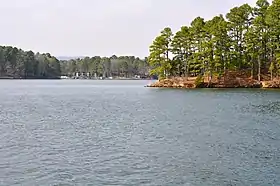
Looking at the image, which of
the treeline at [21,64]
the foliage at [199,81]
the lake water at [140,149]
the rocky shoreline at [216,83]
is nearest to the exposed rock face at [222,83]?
the rocky shoreline at [216,83]

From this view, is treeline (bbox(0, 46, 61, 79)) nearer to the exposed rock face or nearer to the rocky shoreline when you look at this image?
the rocky shoreline

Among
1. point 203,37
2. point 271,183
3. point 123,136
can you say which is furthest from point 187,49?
point 271,183

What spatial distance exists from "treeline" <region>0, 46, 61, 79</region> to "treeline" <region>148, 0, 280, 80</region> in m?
99.0

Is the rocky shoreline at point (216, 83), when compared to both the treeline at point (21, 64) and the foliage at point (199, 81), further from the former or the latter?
the treeline at point (21, 64)

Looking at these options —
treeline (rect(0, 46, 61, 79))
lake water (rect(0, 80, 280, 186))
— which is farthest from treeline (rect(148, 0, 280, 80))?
treeline (rect(0, 46, 61, 79))

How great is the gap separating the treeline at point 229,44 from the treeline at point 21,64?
99047 mm

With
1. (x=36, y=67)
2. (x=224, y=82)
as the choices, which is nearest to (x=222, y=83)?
(x=224, y=82)

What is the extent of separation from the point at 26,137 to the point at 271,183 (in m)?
12.8

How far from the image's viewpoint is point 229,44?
6706 cm

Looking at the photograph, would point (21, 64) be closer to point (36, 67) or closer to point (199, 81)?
point (36, 67)

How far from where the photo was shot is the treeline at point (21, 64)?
159 metres

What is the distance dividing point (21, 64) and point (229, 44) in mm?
110705

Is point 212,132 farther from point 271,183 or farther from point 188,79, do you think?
point 188,79

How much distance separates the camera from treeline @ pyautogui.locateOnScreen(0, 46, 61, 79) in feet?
523
